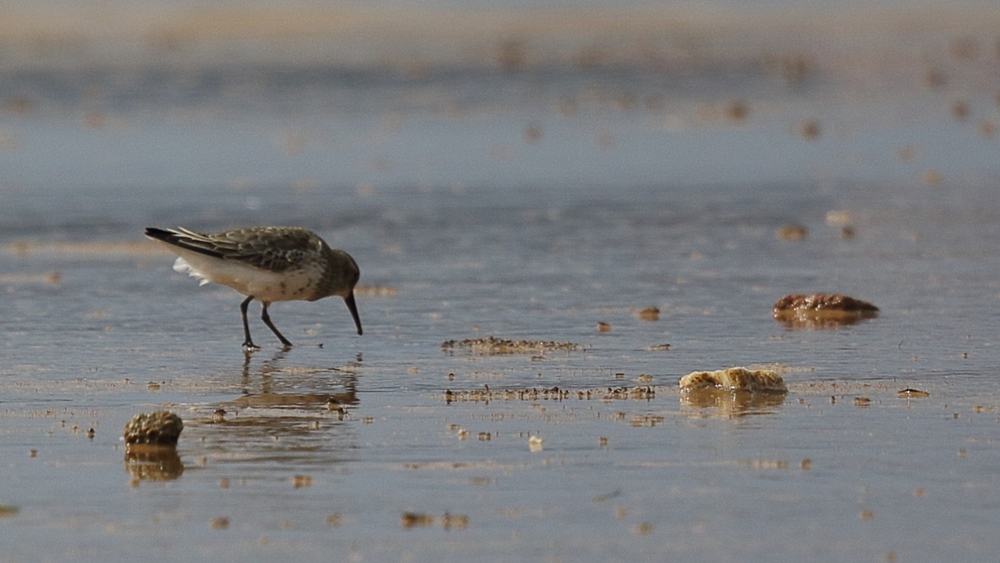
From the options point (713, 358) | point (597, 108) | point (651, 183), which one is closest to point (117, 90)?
point (597, 108)

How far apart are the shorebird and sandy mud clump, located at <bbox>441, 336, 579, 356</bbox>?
803 millimetres

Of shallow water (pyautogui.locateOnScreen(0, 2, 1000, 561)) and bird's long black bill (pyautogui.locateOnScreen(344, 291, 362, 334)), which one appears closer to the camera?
shallow water (pyautogui.locateOnScreen(0, 2, 1000, 561))

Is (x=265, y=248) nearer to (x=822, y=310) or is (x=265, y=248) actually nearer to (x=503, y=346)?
Result: (x=503, y=346)

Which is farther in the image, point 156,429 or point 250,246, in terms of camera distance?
point 250,246

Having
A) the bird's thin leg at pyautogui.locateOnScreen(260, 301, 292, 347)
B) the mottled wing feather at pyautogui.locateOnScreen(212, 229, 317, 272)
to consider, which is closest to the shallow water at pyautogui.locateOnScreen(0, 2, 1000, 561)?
the bird's thin leg at pyautogui.locateOnScreen(260, 301, 292, 347)

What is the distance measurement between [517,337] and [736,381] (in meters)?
2.09

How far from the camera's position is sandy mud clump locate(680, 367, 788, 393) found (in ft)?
25.6

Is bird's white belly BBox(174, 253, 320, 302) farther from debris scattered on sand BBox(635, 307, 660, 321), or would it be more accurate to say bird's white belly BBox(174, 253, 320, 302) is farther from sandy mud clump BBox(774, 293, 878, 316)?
sandy mud clump BBox(774, 293, 878, 316)

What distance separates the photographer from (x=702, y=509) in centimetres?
579

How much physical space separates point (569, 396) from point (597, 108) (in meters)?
16.9

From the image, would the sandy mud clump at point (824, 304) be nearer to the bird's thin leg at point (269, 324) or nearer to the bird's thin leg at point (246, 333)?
the bird's thin leg at point (269, 324)

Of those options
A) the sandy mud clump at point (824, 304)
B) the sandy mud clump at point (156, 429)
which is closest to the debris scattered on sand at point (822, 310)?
the sandy mud clump at point (824, 304)

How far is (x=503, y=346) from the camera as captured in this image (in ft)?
30.6

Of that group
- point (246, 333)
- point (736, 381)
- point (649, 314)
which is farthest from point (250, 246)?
point (736, 381)
